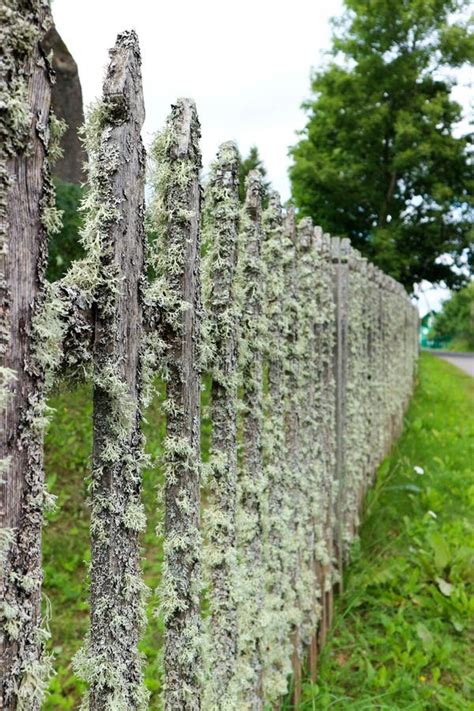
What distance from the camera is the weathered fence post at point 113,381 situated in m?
1.30

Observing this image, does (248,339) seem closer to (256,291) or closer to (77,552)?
(256,291)

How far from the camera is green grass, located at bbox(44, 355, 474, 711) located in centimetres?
324

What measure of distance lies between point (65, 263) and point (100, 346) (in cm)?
630

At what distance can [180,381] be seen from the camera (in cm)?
165

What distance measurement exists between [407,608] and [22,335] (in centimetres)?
359

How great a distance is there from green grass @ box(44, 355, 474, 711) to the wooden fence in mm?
315

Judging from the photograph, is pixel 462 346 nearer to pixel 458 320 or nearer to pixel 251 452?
pixel 458 320

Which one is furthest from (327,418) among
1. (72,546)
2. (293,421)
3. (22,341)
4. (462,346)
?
(462,346)

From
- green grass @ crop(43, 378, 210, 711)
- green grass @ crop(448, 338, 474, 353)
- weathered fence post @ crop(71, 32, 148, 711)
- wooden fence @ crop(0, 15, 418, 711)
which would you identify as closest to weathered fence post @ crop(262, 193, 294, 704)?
wooden fence @ crop(0, 15, 418, 711)

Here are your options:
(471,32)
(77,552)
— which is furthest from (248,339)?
(471,32)

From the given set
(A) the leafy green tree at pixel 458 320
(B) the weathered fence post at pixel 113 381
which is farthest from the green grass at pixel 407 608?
(A) the leafy green tree at pixel 458 320

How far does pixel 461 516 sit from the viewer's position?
5328 mm

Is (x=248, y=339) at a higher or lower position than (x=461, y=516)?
higher

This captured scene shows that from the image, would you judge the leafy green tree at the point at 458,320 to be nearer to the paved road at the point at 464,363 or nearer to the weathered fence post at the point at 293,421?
the paved road at the point at 464,363
